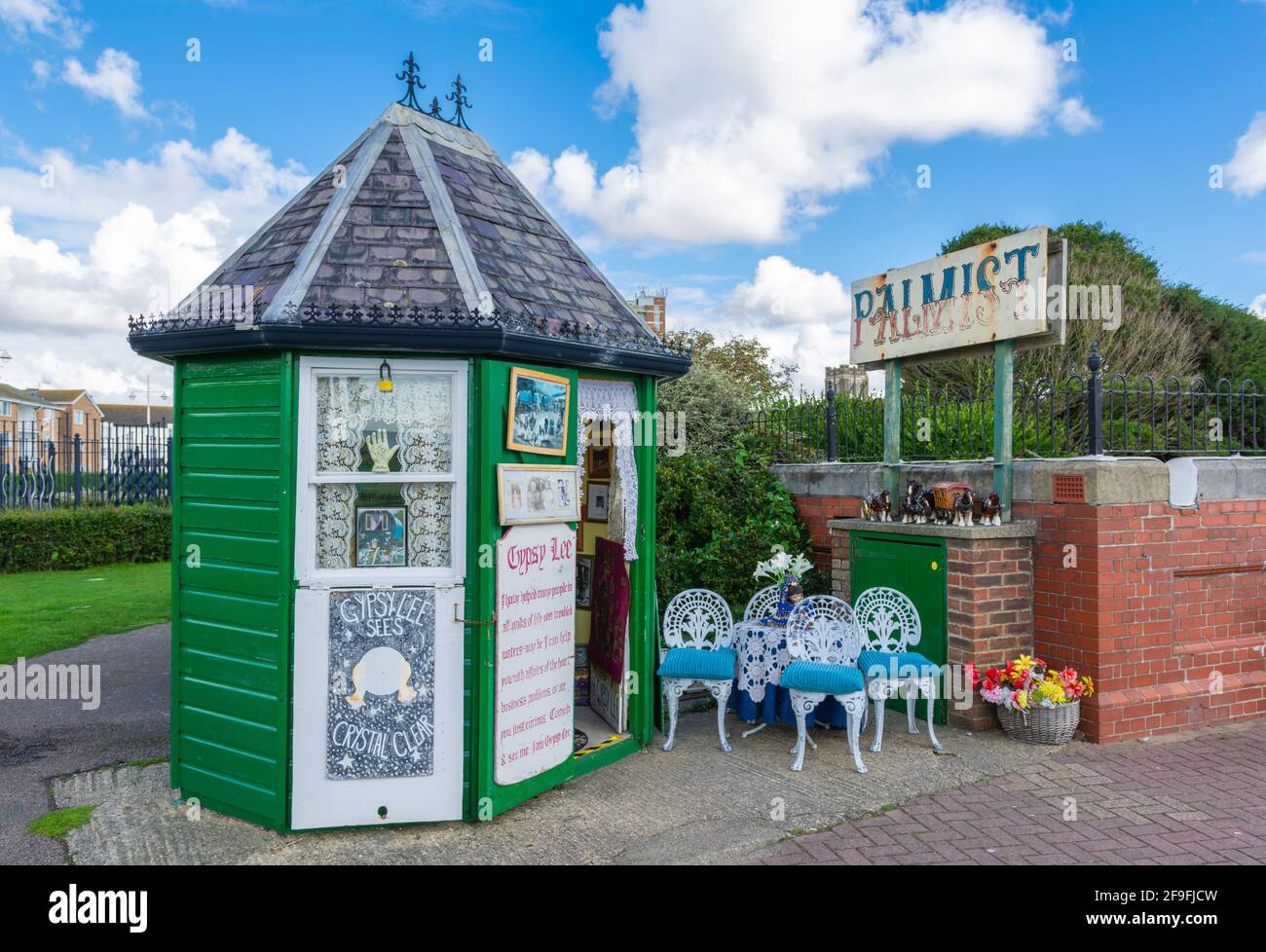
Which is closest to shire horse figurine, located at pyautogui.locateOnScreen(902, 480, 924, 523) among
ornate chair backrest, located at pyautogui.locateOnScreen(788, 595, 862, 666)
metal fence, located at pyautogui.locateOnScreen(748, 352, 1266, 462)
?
metal fence, located at pyautogui.locateOnScreen(748, 352, 1266, 462)

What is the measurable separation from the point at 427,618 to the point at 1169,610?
18.6 ft

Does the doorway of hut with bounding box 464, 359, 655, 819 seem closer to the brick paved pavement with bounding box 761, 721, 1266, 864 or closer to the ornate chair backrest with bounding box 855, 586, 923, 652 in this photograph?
the brick paved pavement with bounding box 761, 721, 1266, 864

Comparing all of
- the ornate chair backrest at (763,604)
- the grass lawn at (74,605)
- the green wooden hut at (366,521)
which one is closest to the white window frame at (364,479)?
the green wooden hut at (366,521)

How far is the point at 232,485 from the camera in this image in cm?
502

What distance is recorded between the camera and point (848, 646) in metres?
6.34

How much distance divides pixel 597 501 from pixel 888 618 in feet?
8.53

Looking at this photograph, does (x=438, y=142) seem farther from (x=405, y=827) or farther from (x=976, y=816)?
(x=976, y=816)

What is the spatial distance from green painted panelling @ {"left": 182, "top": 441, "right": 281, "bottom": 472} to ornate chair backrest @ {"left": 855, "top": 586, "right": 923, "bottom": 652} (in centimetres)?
460

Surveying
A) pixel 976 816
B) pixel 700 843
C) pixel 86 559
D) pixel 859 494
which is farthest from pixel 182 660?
pixel 86 559

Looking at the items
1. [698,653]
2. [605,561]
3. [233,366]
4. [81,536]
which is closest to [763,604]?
[698,653]

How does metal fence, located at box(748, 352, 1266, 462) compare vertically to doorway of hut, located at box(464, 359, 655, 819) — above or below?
above

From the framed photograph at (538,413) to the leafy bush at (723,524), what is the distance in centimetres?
349

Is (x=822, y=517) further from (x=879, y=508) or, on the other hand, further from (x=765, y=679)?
(x=765, y=679)

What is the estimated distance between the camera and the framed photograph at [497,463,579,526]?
5035 millimetres
